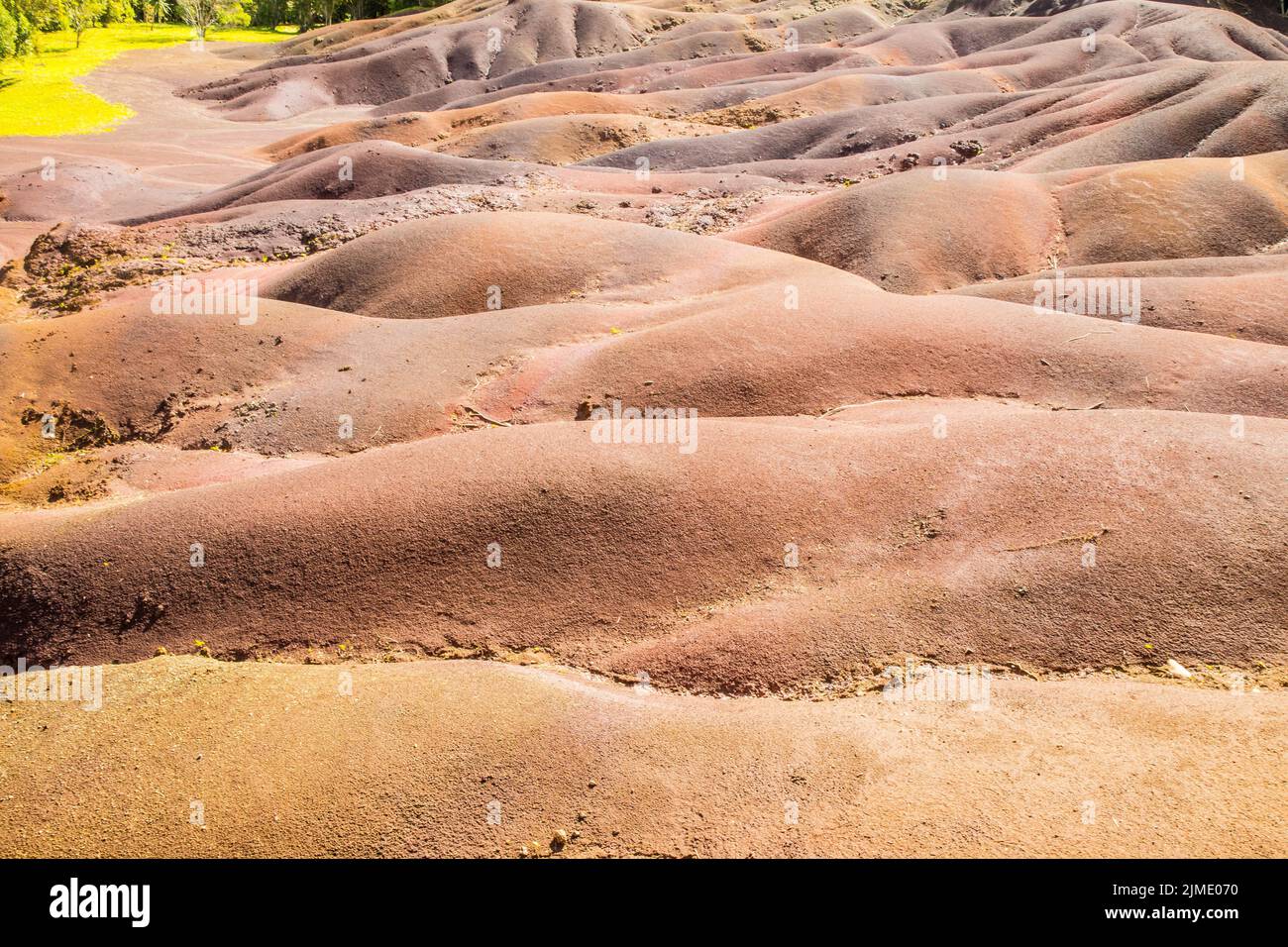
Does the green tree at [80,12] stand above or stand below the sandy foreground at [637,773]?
above

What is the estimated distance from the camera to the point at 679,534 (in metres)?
7.73

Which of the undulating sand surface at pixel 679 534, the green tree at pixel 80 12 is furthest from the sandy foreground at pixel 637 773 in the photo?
the green tree at pixel 80 12

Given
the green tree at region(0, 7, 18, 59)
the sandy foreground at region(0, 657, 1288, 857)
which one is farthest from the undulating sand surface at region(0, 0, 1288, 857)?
the green tree at region(0, 7, 18, 59)

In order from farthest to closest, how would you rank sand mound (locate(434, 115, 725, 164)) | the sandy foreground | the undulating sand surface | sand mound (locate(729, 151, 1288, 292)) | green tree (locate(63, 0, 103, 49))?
green tree (locate(63, 0, 103, 49))
sand mound (locate(434, 115, 725, 164))
sand mound (locate(729, 151, 1288, 292))
the undulating sand surface
the sandy foreground

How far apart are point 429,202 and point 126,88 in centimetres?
3687

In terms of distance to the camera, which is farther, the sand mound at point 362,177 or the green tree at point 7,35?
the green tree at point 7,35

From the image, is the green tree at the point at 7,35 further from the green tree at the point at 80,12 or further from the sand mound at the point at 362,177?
the sand mound at the point at 362,177

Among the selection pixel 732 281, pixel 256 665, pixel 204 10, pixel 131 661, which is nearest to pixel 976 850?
pixel 256 665

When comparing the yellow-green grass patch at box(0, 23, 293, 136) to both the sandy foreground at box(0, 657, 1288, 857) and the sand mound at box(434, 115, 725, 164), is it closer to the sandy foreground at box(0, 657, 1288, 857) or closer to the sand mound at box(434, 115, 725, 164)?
the sand mound at box(434, 115, 725, 164)

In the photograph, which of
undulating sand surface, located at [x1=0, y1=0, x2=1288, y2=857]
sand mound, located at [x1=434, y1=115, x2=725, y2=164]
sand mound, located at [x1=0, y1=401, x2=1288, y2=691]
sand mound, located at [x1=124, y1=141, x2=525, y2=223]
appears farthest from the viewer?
sand mound, located at [x1=434, y1=115, x2=725, y2=164]

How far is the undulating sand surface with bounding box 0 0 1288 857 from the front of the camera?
5.28m

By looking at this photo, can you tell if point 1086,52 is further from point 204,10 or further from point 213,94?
point 204,10

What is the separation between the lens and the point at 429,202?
21031 millimetres

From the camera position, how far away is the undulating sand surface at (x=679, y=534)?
5281mm
